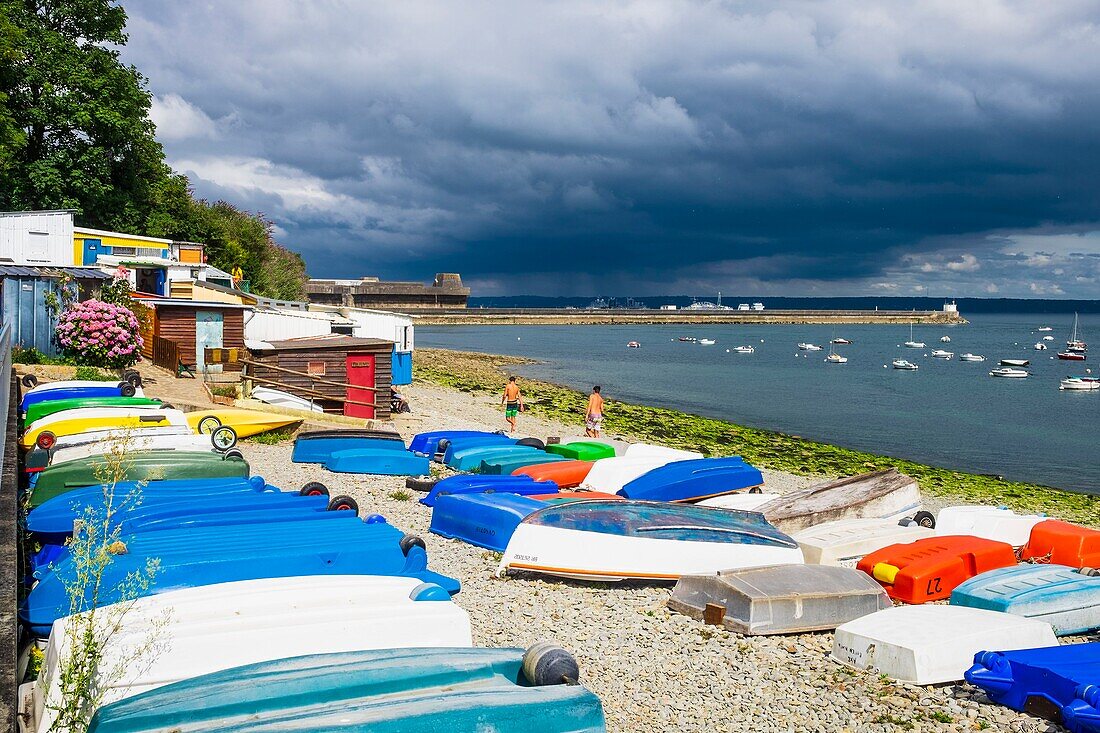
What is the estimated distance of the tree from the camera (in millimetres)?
36312

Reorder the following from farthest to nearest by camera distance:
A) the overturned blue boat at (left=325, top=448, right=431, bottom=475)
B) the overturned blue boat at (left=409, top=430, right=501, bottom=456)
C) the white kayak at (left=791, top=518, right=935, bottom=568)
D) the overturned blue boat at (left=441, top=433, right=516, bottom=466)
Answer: the overturned blue boat at (left=409, top=430, right=501, bottom=456)
the overturned blue boat at (left=441, top=433, right=516, bottom=466)
the overturned blue boat at (left=325, top=448, right=431, bottom=475)
the white kayak at (left=791, top=518, right=935, bottom=568)

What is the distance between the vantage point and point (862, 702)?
7891 millimetres

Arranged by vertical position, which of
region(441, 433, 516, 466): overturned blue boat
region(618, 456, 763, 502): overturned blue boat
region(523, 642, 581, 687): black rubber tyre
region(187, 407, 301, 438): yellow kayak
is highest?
region(523, 642, 581, 687): black rubber tyre

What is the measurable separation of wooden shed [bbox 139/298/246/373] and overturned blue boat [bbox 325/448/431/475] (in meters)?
8.50

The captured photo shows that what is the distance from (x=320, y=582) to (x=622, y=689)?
302cm

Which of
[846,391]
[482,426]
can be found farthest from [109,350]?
[846,391]

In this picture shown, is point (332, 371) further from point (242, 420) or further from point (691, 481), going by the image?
point (691, 481)

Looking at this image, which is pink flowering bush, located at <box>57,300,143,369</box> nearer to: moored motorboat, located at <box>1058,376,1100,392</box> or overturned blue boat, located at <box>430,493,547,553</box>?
overturned blue boat, located at <box>430,493,547,553</box>

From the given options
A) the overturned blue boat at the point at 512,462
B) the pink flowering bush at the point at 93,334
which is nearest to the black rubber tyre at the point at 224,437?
the overturned blue boat at the point at 512,462

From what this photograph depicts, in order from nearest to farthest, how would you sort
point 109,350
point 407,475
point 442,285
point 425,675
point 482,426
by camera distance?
point 425,675 → point 407,475 → point 109,350 → point 482,426 → point 442,285

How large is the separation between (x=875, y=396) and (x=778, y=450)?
29865 millimetres

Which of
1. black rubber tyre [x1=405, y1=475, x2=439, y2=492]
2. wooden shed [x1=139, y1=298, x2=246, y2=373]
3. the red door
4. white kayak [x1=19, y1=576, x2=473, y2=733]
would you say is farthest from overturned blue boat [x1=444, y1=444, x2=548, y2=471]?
white kayak [x1=19, y1=576, x2=473, y2=733]

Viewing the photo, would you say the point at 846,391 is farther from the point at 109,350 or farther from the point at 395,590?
the point at 395,590

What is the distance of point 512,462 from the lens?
684 inches
